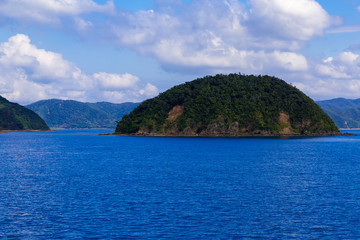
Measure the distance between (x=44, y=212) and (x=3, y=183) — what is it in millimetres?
26365

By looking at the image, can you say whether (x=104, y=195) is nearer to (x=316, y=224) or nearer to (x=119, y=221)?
(x=119, y=221)

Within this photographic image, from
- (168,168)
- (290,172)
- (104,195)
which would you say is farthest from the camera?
(168,168)

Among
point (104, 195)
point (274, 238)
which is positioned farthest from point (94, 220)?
point (274, 238)

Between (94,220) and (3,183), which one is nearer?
(94,220)

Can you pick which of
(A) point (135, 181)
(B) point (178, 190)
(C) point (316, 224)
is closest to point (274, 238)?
(C) point (316, 224)

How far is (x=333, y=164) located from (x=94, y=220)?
8047cm

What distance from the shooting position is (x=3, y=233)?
3784 cm

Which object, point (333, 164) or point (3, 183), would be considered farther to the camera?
point (333, 164)

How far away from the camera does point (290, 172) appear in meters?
85.9

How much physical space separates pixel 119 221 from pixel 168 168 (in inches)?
1960

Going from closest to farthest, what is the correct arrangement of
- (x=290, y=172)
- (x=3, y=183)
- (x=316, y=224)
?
(x=316, y=224), (x=3, y=183), (x=290, y=172)

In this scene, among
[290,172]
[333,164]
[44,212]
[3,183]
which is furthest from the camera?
[333,164]

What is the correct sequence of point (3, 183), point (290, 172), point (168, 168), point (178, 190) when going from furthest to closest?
point (168, 168)
point (290, 172)
point (3, 183)
point (178, 190)

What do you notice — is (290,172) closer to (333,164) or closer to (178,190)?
(333,164)
